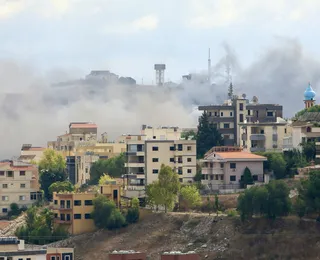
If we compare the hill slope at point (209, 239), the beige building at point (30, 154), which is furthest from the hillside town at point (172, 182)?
the beige building at point (30, 154)

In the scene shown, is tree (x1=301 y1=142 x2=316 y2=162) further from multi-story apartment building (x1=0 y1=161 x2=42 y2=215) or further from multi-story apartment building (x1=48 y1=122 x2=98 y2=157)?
multi-story apartment building (x1=48 y1=122 x2=98 y2=157)

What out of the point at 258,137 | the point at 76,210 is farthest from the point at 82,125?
the point at 76,210

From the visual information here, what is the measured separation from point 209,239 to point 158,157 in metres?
13.6

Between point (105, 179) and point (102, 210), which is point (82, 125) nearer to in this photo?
point (105, 179)

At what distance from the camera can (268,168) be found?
100 metres

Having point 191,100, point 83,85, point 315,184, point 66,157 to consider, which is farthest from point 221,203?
point 83,85

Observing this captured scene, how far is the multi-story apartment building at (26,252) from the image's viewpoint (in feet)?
267

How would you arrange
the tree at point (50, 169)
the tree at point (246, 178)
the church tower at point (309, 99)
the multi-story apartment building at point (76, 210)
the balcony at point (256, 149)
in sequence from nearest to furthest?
the multi-story apartment building at point (76, 210)
the tree at point (246, 178)
the balcony at point (256, 149)
the tree at point (50, 169)
the church tower at point (309, 99)

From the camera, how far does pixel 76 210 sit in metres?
96.1

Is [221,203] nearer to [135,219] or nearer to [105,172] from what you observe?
[135,219]

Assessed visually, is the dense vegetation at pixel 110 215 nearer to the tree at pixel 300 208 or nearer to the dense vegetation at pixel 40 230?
the dense vegetation at pixel 40 230

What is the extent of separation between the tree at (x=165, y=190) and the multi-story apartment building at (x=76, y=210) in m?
2.49

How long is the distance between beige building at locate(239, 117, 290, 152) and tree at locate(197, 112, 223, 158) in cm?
160

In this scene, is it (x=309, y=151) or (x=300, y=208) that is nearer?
(x=300, y=208)
